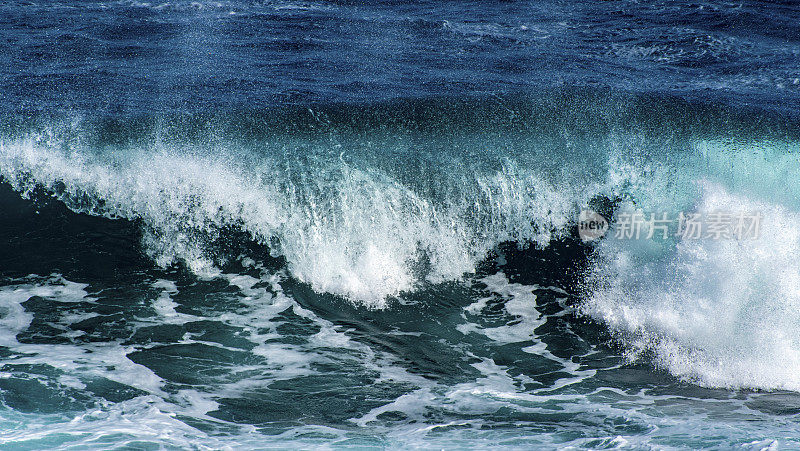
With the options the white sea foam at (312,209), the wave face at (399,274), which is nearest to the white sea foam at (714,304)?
the wave face at (399,274)

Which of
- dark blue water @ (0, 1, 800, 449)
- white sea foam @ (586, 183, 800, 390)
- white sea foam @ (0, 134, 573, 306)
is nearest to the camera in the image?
dark blue water @ (0, 1, 800, 449)

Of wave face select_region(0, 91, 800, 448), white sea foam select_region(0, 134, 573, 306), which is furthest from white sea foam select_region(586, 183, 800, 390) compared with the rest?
white sea foam select_region(0, 134, 573, 306)

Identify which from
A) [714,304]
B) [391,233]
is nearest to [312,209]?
[391,233]

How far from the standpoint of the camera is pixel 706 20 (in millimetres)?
15727

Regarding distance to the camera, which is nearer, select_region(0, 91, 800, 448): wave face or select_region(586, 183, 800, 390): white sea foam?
select_region(0, 91, 800, 448): wave face

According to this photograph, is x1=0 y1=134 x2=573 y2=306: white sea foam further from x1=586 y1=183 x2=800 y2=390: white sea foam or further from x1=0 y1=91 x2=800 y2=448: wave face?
x1=586 y1=183 x2=800 y2=390: white sea foam

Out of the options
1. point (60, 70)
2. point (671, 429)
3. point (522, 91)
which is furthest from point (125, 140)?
point (671, 429)

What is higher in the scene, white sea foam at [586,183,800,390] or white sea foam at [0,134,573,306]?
white sea foam at [0,134,573,306]

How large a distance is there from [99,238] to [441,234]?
503cm

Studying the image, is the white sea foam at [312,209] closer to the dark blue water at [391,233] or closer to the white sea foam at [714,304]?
the dark blue water at [391,233]

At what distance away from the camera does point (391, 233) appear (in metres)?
9.57

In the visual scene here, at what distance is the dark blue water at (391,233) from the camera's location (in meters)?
6.67

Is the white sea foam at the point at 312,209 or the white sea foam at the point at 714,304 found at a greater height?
the white sea foam at the point at 312,209

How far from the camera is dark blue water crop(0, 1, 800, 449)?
21.9 ft
